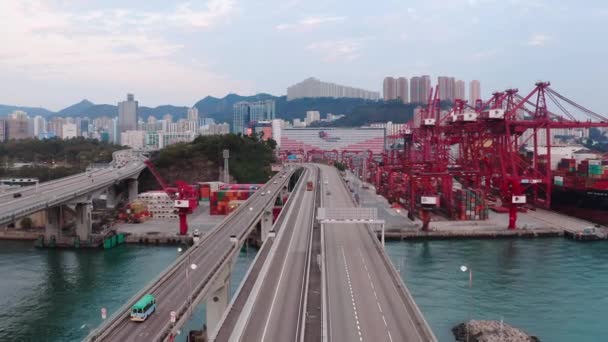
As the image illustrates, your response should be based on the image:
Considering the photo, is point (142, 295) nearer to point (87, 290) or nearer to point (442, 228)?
point (87, 290)

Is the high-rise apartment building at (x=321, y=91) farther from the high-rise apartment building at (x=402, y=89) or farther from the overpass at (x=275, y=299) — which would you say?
the overpass at (x=275, y=299)

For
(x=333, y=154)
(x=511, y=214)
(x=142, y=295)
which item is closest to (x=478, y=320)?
(x=142, y=295)

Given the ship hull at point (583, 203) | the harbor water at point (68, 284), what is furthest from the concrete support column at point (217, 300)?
the ship hull at point (583, 203)

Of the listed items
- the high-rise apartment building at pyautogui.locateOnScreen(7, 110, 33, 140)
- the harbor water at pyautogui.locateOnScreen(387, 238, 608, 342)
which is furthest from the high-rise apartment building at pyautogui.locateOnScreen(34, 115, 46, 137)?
the harbor water at pyautogui.locateOnScreen(387, 238, 608, 342)

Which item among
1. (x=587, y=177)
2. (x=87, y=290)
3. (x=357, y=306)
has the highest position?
(x=587, y=177)

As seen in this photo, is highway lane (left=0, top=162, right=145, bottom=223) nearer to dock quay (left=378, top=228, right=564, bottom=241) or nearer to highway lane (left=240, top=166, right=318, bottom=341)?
highway lane (left=240, top=166, right=318, bottom=341)

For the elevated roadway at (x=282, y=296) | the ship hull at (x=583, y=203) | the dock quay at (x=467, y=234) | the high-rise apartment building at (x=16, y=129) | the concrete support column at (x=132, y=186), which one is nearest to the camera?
the elevated roadway at (x=282, y=296)

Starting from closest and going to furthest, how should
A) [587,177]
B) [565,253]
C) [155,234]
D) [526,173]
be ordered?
[565,253] < [155,234] < [587,177] < [526,173]
